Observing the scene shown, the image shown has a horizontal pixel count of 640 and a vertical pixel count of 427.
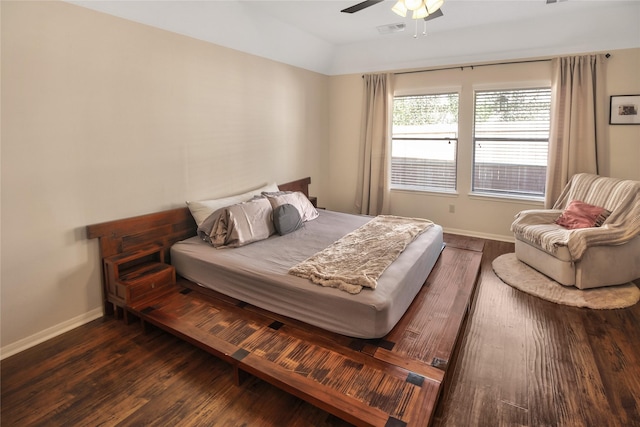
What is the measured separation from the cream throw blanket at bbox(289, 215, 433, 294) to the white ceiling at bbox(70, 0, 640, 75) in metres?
2.24

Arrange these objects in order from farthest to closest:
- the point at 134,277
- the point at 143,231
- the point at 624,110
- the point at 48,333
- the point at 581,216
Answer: the point at 624,110 → the point at 581,216 → the point at 143,231 → the point at 134,277 → the point at 48,333

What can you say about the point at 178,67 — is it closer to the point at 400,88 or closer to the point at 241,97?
the point at 241,97

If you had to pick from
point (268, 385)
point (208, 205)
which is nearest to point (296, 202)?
point (208, 205)

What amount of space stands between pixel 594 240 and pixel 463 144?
220 cm

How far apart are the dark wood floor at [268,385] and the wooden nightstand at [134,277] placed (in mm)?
241

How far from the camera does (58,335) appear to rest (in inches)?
105

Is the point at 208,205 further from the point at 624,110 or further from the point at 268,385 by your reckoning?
the point at 624,110

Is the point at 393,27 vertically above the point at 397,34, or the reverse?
the point at 397,34

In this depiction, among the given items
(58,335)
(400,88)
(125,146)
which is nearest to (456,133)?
(400,88)

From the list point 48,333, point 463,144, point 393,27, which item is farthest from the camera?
point 463,144

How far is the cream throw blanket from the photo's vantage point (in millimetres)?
2452

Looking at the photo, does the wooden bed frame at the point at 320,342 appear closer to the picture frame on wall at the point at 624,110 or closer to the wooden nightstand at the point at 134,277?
the wooden nightstand at the point at 134,277

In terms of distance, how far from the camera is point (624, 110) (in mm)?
4059

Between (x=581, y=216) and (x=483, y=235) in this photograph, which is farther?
(x=483, y=235)
